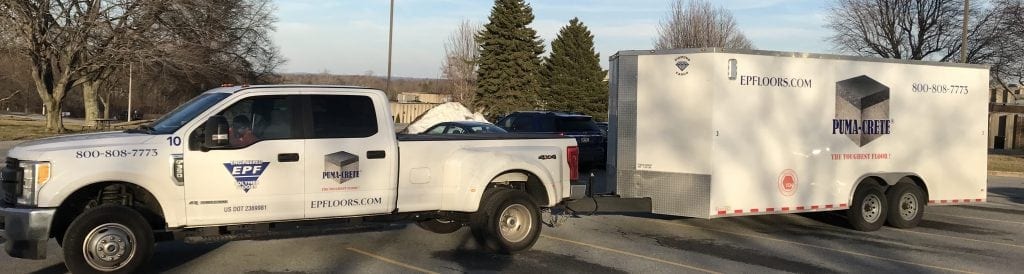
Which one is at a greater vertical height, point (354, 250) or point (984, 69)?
point (984, 69)

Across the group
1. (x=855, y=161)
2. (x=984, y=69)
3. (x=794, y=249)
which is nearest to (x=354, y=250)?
(x=794, y=249)

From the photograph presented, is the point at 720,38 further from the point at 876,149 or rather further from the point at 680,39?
the point at 876,149

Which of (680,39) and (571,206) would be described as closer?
(571,206)

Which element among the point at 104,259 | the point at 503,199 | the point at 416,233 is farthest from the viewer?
the point at 416,233

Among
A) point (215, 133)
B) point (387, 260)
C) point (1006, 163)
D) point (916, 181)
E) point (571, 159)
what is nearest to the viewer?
point (215, 133)

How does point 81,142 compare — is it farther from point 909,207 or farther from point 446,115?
point 446,115

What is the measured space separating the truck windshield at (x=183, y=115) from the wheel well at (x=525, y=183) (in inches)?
113

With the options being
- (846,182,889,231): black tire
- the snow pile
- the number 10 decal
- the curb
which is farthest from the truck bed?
the snow pile

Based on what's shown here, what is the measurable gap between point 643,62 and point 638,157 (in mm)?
1113

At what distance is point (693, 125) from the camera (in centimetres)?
931

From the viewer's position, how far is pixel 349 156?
7.58 m

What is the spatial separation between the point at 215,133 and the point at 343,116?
4.08ft

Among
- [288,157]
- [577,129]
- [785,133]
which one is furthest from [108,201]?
[577,129]

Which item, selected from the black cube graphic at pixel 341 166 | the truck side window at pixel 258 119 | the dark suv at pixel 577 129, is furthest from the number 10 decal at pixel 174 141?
the dark suv at pixel 577 129
